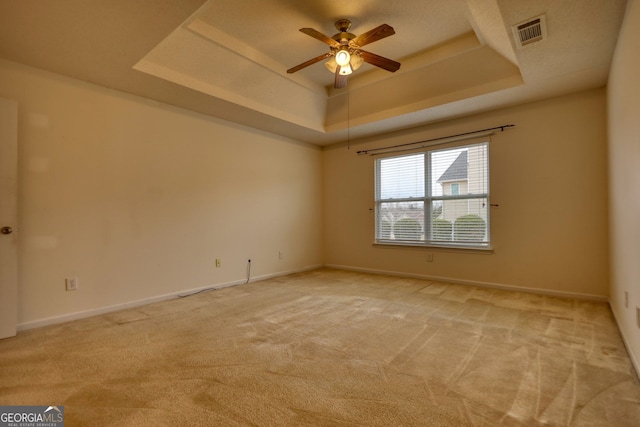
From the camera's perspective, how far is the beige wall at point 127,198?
2.85 meters

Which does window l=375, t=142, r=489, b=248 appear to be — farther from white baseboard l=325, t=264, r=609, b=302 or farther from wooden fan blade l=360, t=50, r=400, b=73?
wooden fan blade l=360, t=50, r=400, b=73

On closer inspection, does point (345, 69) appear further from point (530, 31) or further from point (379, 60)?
point (530, 31)

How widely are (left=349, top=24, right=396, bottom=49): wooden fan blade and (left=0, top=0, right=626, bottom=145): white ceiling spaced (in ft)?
1.20

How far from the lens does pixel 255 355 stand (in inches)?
86.7

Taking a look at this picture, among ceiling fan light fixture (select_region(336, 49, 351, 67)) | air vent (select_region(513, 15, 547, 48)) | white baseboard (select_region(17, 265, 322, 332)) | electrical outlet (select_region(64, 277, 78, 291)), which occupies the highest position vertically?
ceiling fan light fixture (select_region(336, 49, 351, 67))

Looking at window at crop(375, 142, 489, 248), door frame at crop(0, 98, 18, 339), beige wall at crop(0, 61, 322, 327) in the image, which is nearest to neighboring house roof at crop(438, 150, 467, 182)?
window at crop(375, 142, 489, 248)

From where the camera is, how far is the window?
4341 millimetres

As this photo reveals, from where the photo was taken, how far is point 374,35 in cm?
265

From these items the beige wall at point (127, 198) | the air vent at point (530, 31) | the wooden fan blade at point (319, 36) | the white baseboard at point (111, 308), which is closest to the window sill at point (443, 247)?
the beige wall at point (127, 198)

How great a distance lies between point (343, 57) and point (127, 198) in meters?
2.86

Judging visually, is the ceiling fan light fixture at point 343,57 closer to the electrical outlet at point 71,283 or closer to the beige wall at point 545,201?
the beige wall at point 545,201

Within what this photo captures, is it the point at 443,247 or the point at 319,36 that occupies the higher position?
the point at 319,36

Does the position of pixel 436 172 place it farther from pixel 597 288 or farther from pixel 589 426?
pixel 589 426

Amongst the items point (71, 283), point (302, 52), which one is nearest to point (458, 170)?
point (302, 52)
